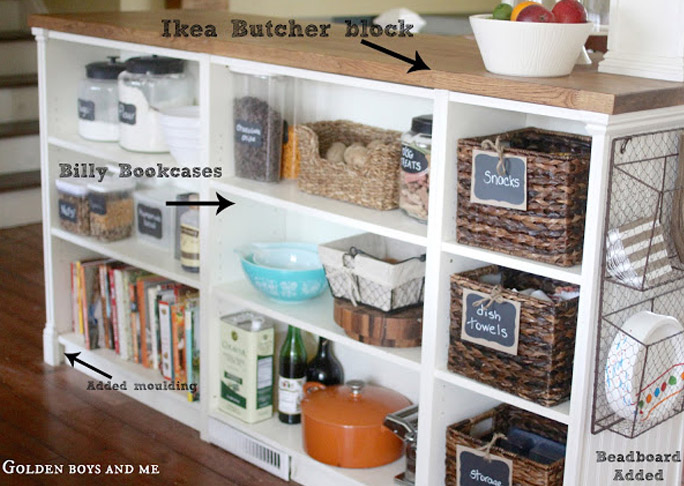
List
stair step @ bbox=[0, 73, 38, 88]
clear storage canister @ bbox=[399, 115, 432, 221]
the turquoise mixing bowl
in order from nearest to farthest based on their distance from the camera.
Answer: clear storage canister @ bbox=[399, 115, 432, 221]
the turquoise mixing bowl
stair step @ bbox=[0, 73, 38, 88]

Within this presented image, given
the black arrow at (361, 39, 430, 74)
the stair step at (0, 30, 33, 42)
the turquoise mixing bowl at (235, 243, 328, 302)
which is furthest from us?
the stair step at (0, 30, 33, 42)

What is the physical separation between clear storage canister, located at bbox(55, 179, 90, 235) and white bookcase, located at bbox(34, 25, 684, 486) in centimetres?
3

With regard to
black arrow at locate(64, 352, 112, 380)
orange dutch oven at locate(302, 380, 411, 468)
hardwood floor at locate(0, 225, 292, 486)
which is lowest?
hardwood floor at locate(0, 225, 292, 486)

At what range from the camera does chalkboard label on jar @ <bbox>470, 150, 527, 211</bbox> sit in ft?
6.27

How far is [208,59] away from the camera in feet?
8.17

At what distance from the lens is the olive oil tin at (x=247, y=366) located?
2.60 m

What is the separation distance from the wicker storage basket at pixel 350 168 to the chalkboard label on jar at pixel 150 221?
69 cm

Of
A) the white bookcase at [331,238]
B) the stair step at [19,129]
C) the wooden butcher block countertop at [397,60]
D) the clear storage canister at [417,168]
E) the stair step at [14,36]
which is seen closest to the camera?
the wooden butcher block countertop at [397,60]

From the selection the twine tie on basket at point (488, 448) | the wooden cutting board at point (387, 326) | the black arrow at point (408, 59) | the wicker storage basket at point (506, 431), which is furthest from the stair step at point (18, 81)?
the twine tie on basket at point (488, 448)

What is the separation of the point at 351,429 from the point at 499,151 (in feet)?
2.64

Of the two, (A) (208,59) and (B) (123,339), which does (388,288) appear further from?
(B) (123,339)

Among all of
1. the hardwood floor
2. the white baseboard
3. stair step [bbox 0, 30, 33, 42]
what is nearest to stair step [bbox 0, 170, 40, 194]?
the white baseboard

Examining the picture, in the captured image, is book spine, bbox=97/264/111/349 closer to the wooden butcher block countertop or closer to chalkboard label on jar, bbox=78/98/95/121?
chalkboard label on jar, bbox=78/98/95/121

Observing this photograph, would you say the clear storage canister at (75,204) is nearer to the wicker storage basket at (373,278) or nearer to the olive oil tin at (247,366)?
the olive oil tin at (247,366)
